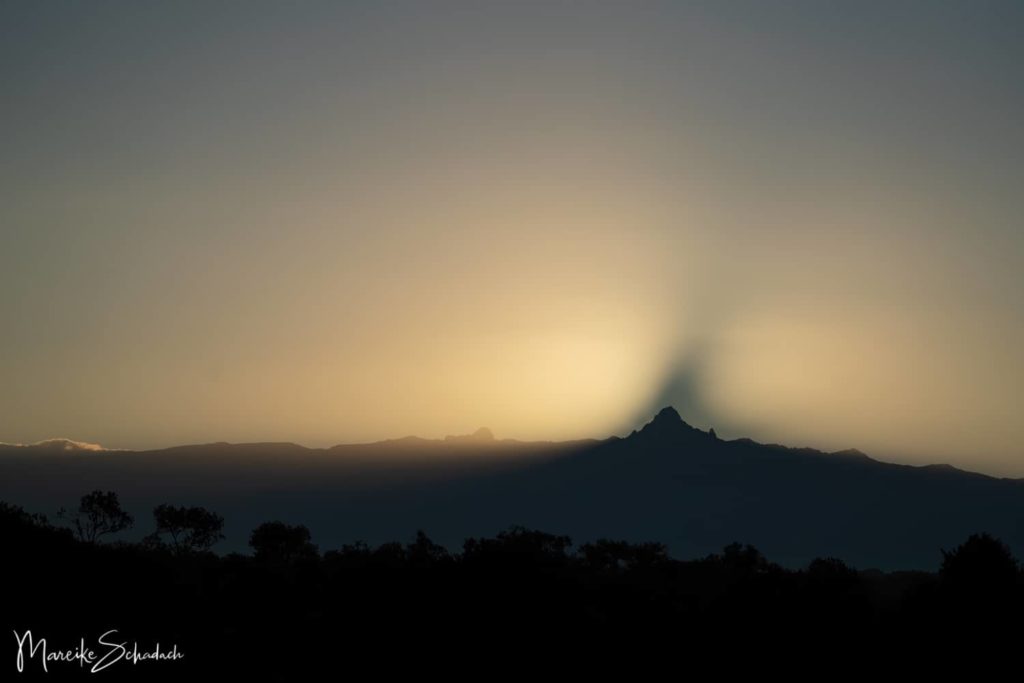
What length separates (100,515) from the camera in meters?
118

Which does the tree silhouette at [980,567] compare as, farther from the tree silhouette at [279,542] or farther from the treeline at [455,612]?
the tree silhouette at [279,542]

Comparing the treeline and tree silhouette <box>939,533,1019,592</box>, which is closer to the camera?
the treeline

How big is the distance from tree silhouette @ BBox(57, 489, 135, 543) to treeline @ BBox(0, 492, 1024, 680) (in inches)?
2257

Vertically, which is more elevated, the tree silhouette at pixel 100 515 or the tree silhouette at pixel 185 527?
the tree silhouette at pixel 100 515

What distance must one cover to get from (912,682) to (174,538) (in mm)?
118824

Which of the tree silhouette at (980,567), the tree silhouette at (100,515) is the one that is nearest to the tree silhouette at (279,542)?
the tree silhouette at (100,515)

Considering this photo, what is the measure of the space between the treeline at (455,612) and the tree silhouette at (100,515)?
57.3 metres

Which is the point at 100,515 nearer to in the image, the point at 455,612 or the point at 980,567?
the point at 455,612

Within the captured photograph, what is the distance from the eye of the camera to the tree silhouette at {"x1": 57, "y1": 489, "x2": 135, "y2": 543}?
378 ft

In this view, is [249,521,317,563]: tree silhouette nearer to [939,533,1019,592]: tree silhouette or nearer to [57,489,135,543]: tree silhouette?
[57,489,135,543]: tree silhouette

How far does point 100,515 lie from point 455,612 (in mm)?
84146

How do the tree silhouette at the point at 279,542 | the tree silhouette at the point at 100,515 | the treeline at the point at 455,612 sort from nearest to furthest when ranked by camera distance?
1. the treeline at the point at 455,612
2. the tree silhouette at the point at 100,515
3. the tree silhouette at the point at 279,542

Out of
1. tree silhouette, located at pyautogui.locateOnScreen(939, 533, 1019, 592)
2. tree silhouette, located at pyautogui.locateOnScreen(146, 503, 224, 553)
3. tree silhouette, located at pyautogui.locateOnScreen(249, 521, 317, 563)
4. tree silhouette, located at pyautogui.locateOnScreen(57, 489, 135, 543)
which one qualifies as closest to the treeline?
tree silhouette, located at pyautogui.locateOnScreen(939, 533, 1019, 592)

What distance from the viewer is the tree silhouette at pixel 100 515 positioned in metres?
115
